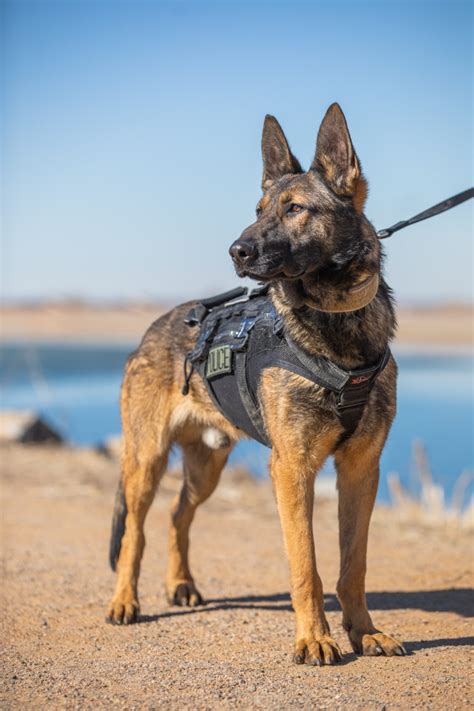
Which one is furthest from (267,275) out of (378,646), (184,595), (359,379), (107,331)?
(107,331)

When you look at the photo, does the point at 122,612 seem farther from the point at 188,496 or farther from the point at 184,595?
the point at 188,496

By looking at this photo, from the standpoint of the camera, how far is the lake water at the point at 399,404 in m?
13.4

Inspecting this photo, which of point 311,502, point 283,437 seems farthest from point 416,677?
point 283,437

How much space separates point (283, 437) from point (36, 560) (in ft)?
11.5

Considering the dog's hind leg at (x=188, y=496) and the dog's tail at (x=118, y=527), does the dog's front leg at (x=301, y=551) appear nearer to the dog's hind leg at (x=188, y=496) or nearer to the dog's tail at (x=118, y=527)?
the dog's hind leg at (x=188, y=496)

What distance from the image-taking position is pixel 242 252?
4.42 m

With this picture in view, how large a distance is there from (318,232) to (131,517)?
260 cm

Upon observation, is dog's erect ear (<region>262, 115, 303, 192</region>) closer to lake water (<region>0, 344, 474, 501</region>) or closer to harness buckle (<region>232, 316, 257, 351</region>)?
harness buckle (<region>232, 316, 257, 351</region>)

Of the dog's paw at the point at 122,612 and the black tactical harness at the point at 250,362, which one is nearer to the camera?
the black tactical harness at the point at 250,362

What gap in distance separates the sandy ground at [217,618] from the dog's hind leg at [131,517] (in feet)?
0.82

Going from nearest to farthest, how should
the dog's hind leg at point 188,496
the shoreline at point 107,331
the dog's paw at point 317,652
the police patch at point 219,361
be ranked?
the dog's paw at point 317,652 < the police patch at point 219,361 < the dog's hind leg at point 188,496 < the shoreline at point 107,331

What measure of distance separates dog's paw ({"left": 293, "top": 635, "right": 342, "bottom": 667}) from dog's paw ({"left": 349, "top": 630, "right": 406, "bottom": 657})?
21cm

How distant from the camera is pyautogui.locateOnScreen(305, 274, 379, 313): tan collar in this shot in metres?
4.67

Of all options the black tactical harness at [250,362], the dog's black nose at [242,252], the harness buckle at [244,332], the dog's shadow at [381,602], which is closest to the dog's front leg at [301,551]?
the black tactical harness at [250,362]
